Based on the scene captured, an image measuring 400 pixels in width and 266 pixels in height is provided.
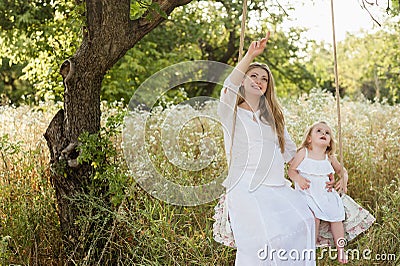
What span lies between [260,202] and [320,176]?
45cm

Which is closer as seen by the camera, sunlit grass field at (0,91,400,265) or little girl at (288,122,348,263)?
little girl at (288,122,348,263)

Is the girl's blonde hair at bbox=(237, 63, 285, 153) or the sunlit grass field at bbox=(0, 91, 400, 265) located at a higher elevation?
the girl's blonde hair at bbox=(237, 63, 285, 153)

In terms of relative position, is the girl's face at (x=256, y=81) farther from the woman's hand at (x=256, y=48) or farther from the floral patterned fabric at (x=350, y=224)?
the floral patterned fabric at (x=350, y=224)

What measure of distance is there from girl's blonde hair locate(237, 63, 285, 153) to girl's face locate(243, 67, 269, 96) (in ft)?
0.06

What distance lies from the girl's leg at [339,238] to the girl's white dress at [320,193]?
33 millimetres

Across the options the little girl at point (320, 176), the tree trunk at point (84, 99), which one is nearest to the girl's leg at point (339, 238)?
the little girl at point (320, 176)

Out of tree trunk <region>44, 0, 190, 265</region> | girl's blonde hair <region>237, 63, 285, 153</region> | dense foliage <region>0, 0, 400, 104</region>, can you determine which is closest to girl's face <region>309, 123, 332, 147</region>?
girl's blonde hair <region>237, 63, 285, 153</region>

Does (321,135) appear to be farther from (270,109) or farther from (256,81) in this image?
(256,81)

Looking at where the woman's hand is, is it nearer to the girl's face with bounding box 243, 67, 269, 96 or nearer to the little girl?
the girl's face with bounding box 243, 67, 269, 96

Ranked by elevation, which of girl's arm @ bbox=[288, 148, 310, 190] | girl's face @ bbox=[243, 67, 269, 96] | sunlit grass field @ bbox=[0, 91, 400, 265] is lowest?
sunlit grass field @ bbox=[0, 91, 400, 265]

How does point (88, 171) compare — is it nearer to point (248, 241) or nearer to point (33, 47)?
point (248, 241)

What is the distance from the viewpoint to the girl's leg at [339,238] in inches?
110

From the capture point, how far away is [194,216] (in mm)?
3438

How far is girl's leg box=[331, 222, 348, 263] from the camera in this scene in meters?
2.81
